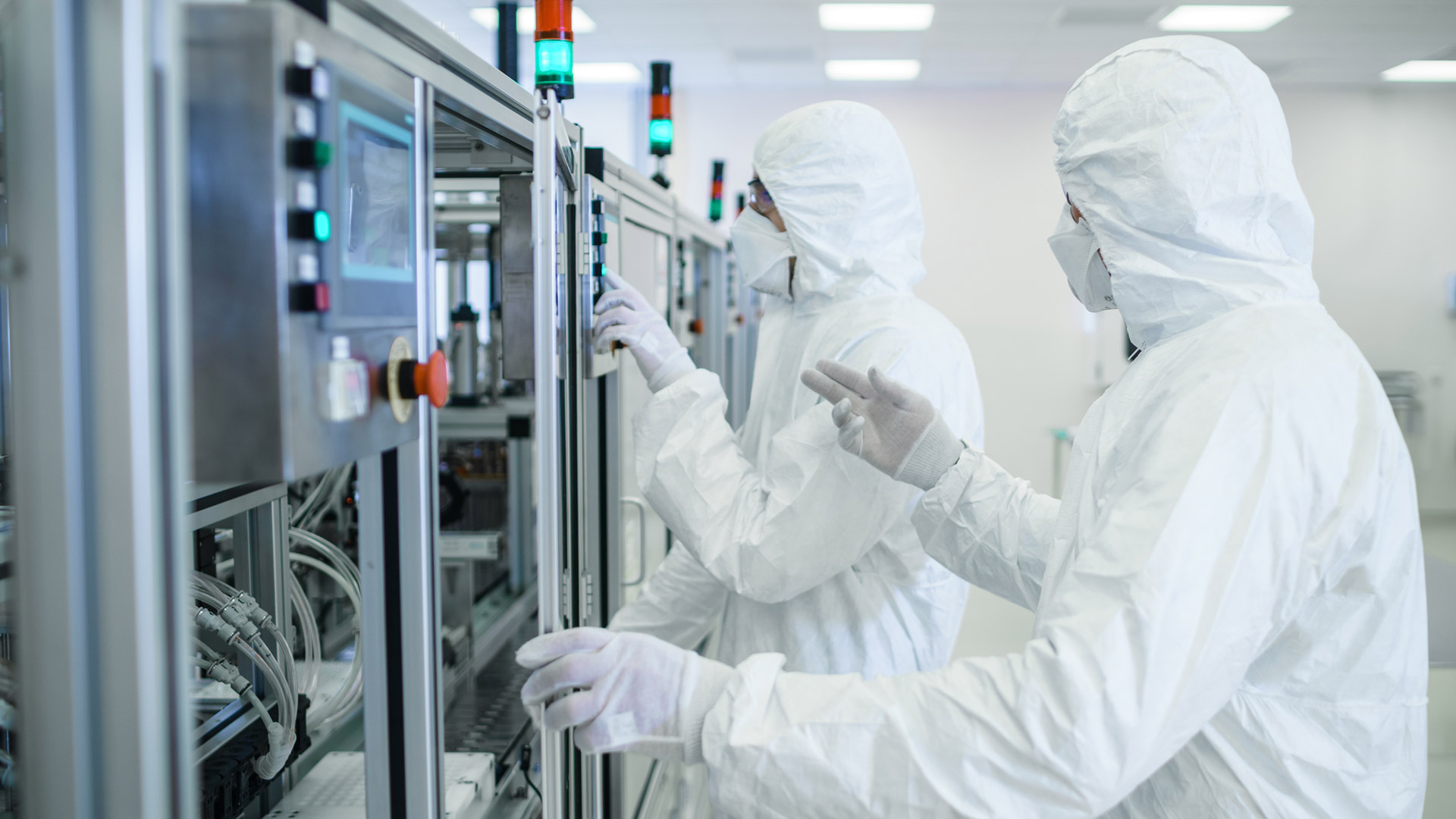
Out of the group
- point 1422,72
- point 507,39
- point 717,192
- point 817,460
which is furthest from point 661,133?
point 1422,72

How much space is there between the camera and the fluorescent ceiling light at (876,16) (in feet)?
12.3

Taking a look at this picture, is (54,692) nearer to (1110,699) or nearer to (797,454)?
(1110,699)

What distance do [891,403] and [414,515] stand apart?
601 mm

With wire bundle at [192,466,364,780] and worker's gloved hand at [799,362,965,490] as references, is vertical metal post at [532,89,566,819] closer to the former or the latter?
wire bundle at [192,466,364,780]

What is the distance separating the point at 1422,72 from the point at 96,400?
604cm

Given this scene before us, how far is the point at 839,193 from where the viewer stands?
4.42 ft

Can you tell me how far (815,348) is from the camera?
133cm

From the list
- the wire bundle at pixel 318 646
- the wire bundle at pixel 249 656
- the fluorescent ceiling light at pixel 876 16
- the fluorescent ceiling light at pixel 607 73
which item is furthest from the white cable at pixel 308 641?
the fluorescent ceiling light at pixel 607 73

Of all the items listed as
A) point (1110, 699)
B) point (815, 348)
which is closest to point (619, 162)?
point (815, 348)

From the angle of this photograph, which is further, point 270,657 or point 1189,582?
point 270,657

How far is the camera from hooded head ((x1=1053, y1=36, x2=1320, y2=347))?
0.74m

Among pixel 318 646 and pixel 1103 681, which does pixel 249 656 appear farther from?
pixel 1103 681

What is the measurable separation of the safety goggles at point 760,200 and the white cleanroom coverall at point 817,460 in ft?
0.12

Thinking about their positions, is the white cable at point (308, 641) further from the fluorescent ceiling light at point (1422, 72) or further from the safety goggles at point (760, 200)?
the fluorescent ceiling light at point (1422, 72)
